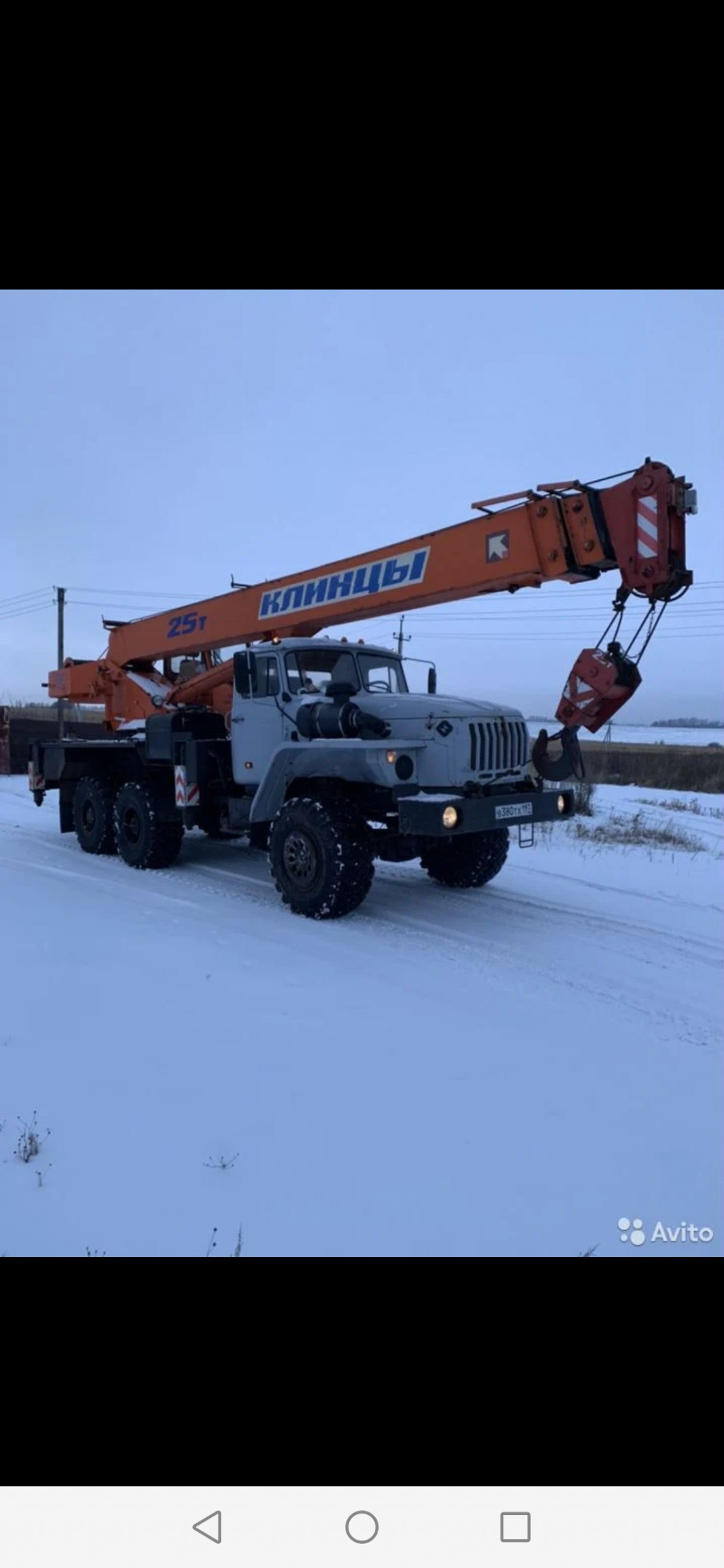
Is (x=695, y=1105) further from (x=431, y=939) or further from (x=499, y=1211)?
(x=431, y=939)

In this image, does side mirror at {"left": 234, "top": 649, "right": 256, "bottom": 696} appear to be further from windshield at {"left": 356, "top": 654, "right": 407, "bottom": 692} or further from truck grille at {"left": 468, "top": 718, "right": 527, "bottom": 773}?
truck grille at {"left": 468, "top": 718, "right": 527, "bottom": 773}

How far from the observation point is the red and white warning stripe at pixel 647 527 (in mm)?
6195

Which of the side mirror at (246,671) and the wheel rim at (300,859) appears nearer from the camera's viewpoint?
the wheel rim at (300,859)

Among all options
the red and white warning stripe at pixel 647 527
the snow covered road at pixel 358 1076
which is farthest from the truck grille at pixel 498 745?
the red and white warning stripe at pixel 647 527

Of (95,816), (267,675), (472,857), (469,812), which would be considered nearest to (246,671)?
(267,675)

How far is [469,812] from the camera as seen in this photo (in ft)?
20.9

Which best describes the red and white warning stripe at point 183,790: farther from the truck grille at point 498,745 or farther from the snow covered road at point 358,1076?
the truck grille at point 498,745

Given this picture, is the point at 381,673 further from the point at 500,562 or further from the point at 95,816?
the point at 95,816

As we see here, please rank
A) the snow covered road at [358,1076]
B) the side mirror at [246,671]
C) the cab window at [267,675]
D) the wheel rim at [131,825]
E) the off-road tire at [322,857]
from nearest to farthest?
the snow covered road at [358,1076], the off-road tire at [322,857], the cab window at [267,675], the side mirror at [246,671], the wheel rim at [131,825]

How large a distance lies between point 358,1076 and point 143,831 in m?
5.88

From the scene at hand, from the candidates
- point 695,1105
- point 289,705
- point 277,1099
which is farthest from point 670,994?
point 289,705

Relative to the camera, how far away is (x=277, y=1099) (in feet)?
11.9

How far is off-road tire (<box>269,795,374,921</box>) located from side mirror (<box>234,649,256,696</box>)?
64.6 inches

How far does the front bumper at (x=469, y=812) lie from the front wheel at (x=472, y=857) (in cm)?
91
